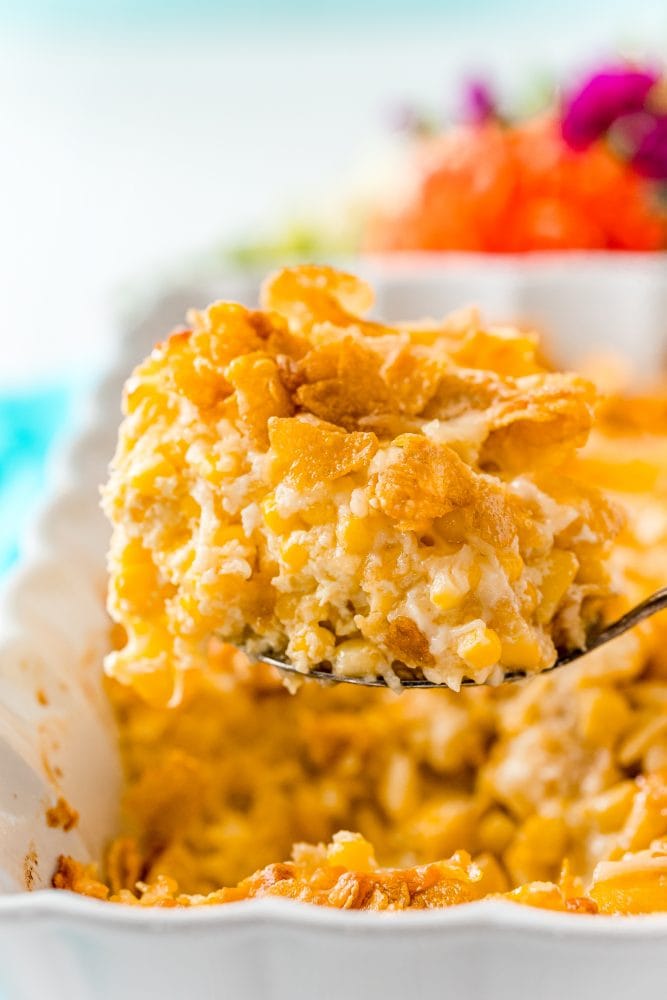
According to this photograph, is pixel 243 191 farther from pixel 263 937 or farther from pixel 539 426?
pixel 263 937

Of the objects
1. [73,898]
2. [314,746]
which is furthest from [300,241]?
[73,898]

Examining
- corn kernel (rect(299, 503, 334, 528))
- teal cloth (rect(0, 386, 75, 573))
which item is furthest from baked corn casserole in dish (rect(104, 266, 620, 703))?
teal cloth (rect(0, 386, 75, 573))

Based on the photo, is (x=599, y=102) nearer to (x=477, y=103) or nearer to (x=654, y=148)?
(x=654, y=148)

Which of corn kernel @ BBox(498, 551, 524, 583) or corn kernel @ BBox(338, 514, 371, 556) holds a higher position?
corn kernel @ BBox(338, 514, 371, 556)

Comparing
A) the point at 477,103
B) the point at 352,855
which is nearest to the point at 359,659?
the point at 352,855

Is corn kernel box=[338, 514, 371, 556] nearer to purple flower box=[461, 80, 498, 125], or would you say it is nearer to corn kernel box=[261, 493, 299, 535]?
corn kernel box=[261, 493, 299, 535]

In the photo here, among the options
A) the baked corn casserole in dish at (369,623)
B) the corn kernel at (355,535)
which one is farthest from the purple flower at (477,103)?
the corn kernel at (355,535)
